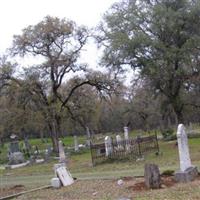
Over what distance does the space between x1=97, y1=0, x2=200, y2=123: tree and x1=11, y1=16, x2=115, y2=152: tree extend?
17.8ft

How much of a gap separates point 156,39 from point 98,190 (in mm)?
21816

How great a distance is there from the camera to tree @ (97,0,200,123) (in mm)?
32625

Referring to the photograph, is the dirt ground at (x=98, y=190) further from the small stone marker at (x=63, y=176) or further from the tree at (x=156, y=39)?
the tree at (x=156, y=39)

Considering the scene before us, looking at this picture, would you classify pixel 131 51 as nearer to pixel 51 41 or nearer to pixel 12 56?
pixel 51 41

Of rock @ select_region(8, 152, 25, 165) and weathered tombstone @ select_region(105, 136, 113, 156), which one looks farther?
rock @ select_region(8, 152, 25, 165)

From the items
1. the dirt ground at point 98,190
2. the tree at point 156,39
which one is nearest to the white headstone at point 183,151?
the dirt ground at point 98,190

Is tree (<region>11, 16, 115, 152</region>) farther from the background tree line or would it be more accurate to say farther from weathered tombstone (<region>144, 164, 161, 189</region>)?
weathered tombstone (<region>144, 164, 161, 189</region>)

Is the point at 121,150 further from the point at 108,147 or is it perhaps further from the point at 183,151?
the point at 183,151

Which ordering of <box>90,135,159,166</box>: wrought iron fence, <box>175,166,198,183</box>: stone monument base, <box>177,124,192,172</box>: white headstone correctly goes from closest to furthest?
<box>175,166,198,183</box>: stone monument base → <box>177,124,192,172</box>: white headstone → <box>90,135,159,166</box>: wrought iron fence

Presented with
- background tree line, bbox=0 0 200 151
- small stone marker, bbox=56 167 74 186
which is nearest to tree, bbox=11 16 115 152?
background tree line, bbox=0 0 200 151

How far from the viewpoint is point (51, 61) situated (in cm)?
3919

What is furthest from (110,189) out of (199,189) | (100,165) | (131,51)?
(131,51)

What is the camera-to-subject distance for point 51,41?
3956 centimetres

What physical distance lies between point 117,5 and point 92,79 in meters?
6.89
